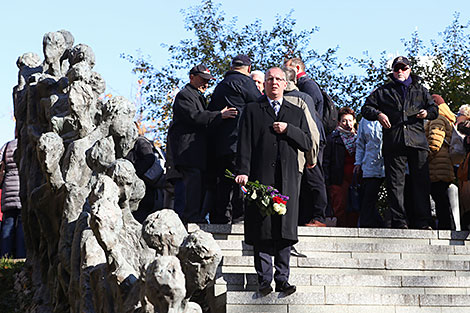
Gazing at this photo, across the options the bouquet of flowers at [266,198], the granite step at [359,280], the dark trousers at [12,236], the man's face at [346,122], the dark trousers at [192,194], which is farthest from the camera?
the dark trousers at [12,236]

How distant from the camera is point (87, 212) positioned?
27.5ft

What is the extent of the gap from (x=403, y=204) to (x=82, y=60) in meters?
4.34

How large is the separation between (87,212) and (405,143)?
3.79m

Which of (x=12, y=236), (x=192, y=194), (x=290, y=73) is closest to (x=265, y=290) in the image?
(x=192, y=194)

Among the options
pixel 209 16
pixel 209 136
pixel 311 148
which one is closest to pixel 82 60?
pixel 209 136

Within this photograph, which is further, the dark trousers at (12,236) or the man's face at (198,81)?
the dark trousers at (12,236)

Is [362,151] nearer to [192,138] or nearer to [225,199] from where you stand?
[225,199]

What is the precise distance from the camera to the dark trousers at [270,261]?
7.73 metres

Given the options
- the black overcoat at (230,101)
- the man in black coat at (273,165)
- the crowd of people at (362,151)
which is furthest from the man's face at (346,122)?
the man in black coat at (273,165)

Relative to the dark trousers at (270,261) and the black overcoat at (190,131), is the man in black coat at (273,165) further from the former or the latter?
the black overcoat at (190,131)

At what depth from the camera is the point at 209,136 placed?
35.2ft

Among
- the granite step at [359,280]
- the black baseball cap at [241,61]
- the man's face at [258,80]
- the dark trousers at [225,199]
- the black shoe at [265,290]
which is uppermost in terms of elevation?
the black baseball cap at [241,61]

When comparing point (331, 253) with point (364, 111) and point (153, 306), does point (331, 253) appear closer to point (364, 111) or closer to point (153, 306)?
point (364, 111)

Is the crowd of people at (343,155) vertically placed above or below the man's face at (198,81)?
below
